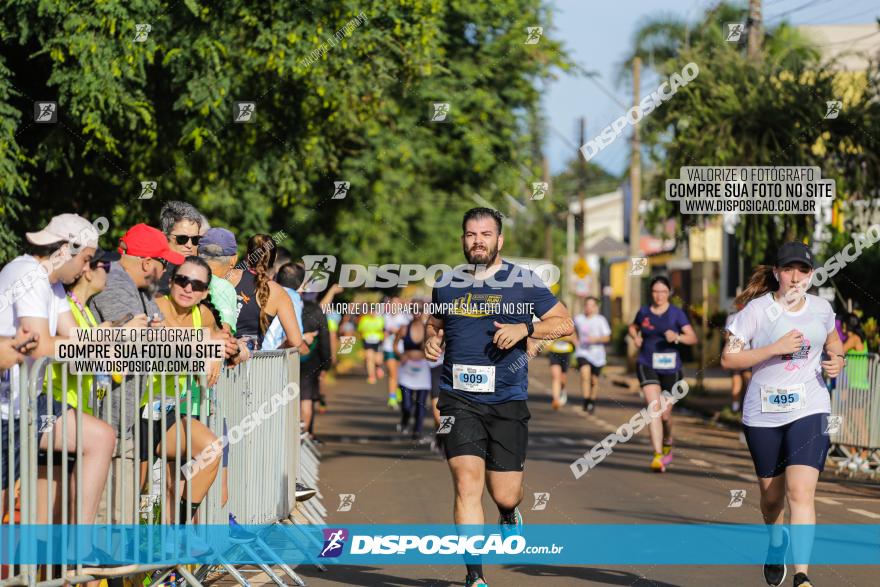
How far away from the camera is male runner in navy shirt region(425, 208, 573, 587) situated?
25.0 ft

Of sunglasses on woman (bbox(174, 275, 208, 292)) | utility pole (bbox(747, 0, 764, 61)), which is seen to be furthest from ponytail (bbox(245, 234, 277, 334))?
utility pole (bbox(747, 0, 764, 61))

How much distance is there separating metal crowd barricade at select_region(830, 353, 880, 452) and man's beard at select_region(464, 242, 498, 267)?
776cm

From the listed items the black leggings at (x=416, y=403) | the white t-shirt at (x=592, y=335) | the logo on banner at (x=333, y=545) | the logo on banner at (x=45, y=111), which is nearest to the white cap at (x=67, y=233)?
the logo on banner at (x=333, y=545)

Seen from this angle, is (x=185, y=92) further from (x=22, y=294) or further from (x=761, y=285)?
(x=22, y=294)

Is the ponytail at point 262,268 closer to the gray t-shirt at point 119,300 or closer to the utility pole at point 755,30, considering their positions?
the gray t-shirt at point 119,300

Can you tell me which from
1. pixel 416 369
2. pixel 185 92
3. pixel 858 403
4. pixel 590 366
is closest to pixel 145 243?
pixel 185 92

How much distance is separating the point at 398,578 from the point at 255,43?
759cm

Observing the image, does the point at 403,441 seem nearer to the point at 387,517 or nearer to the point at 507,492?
the point at 387,517

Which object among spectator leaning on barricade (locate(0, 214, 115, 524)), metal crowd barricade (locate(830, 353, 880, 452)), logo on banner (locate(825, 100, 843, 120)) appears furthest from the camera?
logo on banner (locate(825, 100, 843, 120))

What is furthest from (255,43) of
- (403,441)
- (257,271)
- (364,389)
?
(364,389)

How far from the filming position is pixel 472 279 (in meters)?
7.80

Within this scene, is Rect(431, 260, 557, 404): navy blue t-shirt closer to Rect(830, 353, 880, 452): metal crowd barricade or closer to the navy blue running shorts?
the navy blue running shorts

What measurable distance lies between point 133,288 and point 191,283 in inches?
12.6

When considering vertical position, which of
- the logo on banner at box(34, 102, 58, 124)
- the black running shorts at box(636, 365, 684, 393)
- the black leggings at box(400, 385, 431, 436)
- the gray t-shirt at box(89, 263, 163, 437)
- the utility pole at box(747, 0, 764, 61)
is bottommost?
the black leggings at box(400, 385, 431, 436)
